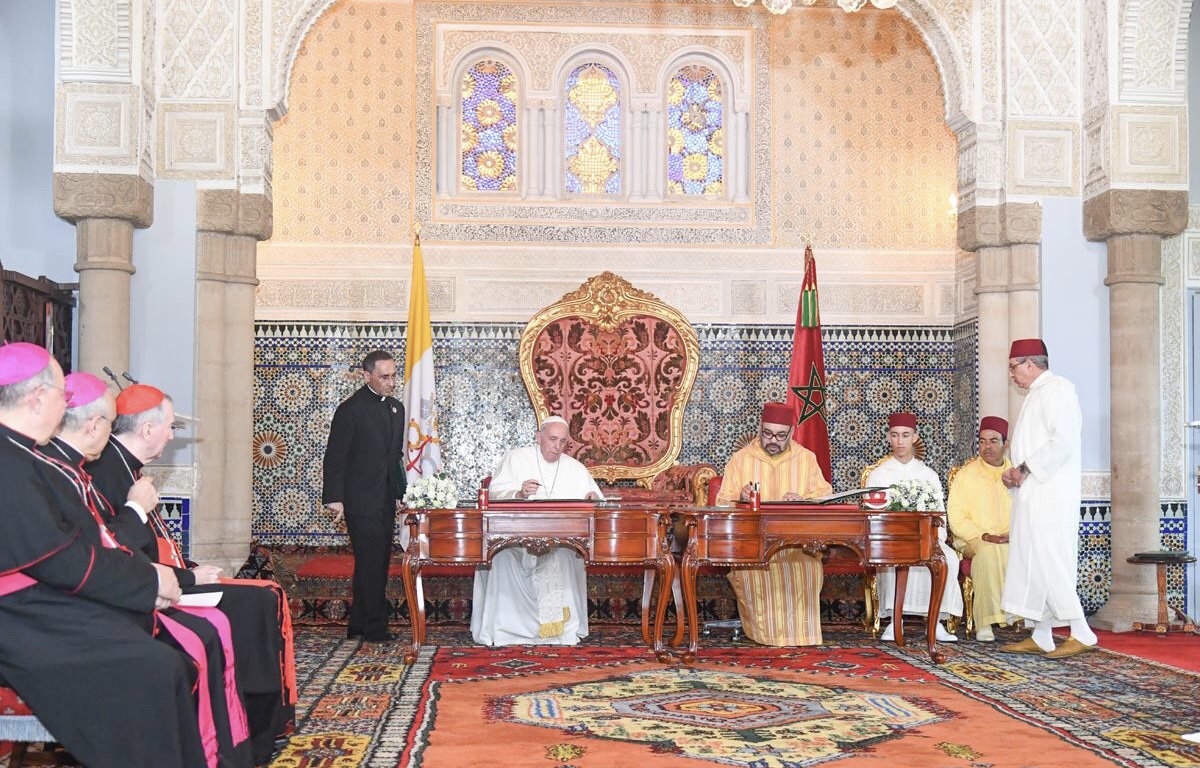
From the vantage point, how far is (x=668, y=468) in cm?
1063

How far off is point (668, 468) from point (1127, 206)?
3.98 metres

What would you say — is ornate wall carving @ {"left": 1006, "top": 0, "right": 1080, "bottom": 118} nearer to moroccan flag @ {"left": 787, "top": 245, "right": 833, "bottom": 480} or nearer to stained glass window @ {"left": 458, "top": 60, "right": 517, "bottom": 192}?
moroccan flag @ {"left": 787, "top": 245, "right": 833, "bottom": 480}

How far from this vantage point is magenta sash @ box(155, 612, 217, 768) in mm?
3963

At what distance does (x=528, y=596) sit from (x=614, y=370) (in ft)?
10.5

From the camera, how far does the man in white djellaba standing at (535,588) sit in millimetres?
7980

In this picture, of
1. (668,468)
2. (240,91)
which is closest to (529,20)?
(240,91)

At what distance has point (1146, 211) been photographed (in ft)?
29.6

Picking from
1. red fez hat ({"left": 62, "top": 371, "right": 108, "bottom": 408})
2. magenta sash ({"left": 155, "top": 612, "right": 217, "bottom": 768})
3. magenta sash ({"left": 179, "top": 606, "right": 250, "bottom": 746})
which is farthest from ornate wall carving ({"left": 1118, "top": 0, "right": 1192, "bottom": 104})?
magenta sash ({"left": 155, "top": 612, "right": 217, "bottom": 768})

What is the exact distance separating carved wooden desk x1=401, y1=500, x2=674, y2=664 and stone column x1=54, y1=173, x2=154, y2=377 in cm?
269

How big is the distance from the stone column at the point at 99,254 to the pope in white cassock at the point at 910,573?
5117 mm

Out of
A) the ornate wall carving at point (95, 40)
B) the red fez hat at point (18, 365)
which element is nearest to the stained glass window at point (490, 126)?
the ornate wall carving at point (95, 40)

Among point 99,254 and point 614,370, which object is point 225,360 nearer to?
point 99,254

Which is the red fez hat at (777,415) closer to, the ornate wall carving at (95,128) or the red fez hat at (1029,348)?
the red fez hat at (1029,348)

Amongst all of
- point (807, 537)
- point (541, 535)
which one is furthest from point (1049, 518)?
point (541, 535)
